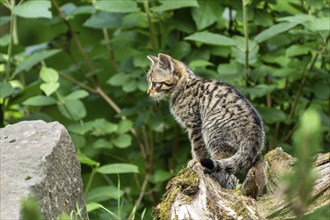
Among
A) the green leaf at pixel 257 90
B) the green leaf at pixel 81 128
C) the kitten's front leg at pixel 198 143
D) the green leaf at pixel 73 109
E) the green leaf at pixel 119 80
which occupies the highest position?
the kitten's front leg at pixel 198 143

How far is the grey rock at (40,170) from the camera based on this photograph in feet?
12.7

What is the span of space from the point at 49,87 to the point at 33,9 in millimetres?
1026

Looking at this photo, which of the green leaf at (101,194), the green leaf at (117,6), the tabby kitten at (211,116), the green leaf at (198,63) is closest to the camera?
the tabby kitten at (211,116)

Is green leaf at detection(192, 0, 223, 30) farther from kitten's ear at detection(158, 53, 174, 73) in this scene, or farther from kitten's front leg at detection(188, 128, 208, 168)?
kitten's front leg at detection(188, 128, 208, 168)

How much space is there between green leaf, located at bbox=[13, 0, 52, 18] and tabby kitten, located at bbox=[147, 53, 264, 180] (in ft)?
3.37

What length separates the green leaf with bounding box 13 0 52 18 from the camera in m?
6.18

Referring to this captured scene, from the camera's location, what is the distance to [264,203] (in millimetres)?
4547

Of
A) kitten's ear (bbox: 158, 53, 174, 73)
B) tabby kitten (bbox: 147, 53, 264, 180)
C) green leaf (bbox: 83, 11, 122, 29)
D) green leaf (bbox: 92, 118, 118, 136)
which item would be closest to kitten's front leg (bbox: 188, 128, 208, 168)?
tabby kitten (bbox: 147, 53, 264, 180)

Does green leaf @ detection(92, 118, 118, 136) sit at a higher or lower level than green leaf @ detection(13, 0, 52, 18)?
lower

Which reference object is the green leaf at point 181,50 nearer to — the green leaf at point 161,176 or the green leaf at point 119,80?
the green leaf at point 119,80

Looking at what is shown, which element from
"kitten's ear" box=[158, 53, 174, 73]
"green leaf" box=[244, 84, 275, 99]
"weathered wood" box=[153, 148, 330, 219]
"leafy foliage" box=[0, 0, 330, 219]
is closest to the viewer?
"weathered wood" box=[153, 148, 330, 219]

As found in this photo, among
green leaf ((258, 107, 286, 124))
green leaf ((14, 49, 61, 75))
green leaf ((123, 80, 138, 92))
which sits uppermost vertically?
green leaf ((14, 49, 61, 75))

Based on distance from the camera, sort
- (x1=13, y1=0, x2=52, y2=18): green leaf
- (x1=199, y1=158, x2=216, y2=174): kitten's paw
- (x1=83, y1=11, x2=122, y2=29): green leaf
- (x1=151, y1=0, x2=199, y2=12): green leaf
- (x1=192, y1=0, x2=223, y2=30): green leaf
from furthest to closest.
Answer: (x1=83, y1=11, x2=122, y2=29): green leaf, (x1=192, y1=0, x2=223, y2=30): green leaf, (x1=151, y1=0, x2=199, y2=12): green leaf, (x1=13, y1=0, x2=52, y2=18): green leaf, (x1=199, y1=158, x2=216, y2=174): kitten's paw

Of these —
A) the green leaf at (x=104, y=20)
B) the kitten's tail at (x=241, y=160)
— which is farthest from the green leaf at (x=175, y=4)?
the kitten's tail at (x=241, y=160)
